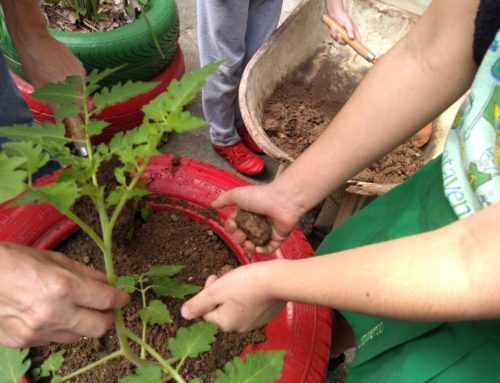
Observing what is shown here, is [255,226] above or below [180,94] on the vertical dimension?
below

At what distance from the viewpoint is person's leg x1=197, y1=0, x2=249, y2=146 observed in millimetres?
1524

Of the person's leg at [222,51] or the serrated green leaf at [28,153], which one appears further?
the person's leg at [222,51]

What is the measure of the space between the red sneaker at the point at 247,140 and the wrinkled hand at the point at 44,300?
1.41 metres

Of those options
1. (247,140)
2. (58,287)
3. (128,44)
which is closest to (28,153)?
(58,287)

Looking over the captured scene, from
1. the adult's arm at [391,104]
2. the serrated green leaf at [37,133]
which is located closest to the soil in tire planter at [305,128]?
the adult's arm at [391,104]

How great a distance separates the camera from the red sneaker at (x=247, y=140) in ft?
6.66

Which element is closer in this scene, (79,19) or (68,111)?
(68,111)

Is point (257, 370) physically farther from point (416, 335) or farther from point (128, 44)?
point (128, 44)

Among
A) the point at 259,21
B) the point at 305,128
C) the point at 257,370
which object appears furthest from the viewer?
the point at 259,21

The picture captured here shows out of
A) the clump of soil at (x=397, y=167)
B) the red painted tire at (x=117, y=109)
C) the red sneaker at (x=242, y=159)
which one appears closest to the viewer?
the clump of soil at (x=397, y=167)

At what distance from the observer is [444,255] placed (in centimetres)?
51

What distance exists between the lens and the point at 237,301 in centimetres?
69

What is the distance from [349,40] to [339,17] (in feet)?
0.26

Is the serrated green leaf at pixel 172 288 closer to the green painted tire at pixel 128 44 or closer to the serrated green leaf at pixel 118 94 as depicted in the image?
the serrated green leaf at pixel 118 94
